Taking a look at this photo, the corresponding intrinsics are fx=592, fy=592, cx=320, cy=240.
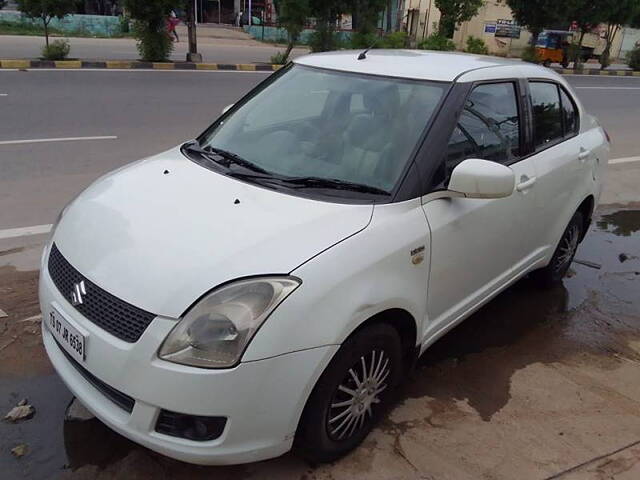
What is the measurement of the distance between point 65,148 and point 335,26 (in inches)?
609

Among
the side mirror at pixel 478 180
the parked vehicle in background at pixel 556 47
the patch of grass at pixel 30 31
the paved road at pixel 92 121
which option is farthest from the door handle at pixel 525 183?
the parked vehicle in background at pixel 556 47

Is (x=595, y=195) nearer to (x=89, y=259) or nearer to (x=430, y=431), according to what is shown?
(x=430, y=431)

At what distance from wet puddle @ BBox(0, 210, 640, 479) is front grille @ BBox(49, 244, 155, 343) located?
2.25 feet

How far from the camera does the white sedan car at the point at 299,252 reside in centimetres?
200

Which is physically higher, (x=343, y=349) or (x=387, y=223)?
(x=387, y=223)

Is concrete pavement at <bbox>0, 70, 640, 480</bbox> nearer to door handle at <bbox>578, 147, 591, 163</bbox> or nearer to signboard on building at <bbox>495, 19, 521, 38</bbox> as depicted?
door handle at <bbox>578, 147, 591, 163</bbox>

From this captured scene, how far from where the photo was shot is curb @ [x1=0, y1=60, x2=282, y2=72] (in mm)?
14703

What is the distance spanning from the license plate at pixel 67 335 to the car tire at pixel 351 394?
0.85 metres

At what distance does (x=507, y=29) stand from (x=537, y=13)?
34.8 feet

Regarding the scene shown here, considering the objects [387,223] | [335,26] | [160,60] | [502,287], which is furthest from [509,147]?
[335,26]

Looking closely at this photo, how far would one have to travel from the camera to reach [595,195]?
4.44 metres

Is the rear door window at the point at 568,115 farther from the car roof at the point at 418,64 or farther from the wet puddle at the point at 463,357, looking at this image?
the wet puddle at the point at 463,357

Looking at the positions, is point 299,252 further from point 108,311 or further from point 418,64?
point 418,64

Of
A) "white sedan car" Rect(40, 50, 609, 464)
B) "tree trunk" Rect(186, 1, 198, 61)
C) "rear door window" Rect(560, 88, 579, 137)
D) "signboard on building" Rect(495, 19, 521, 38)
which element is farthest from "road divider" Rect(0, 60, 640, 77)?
"signboard on building" Rect(495, 19, 521, 38)
